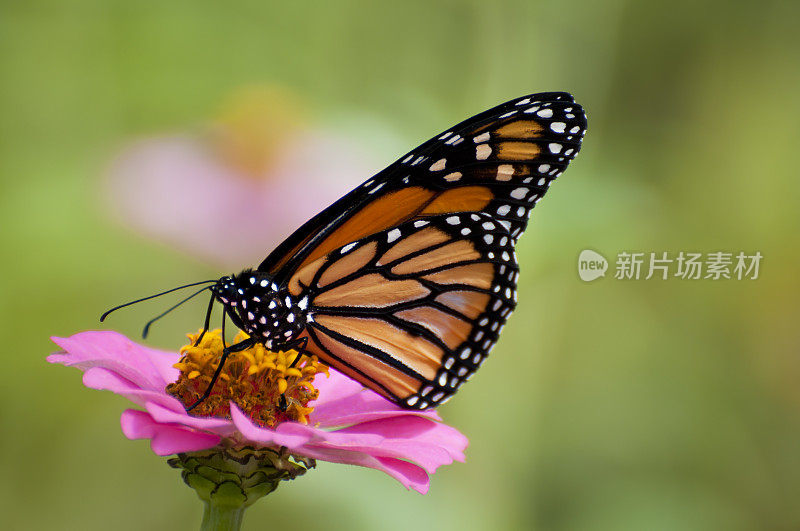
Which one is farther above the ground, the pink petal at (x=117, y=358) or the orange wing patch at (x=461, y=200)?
the orange wing patch at (x=461, y=200)

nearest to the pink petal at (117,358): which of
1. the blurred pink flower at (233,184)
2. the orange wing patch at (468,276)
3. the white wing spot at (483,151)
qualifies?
the orange wing patch at (468,276)

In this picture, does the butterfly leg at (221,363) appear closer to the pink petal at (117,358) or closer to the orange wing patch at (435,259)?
the pink petal at (117,358)

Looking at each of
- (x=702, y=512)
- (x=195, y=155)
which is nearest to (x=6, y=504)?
(x=195, y=155)

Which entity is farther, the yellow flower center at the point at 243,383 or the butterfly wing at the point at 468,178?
the butterfly wing at the point at 468,178

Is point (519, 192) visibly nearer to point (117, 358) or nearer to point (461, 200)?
point (461, 200)

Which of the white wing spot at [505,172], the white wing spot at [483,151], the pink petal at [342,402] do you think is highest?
the white wing spot at [483,151]

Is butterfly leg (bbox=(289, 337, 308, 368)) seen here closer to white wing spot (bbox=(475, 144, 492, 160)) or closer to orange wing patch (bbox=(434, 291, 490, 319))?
orange wing patch (bbox=(434, 291, 490, 319))

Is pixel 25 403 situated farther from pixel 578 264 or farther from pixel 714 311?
pixel 714 311
